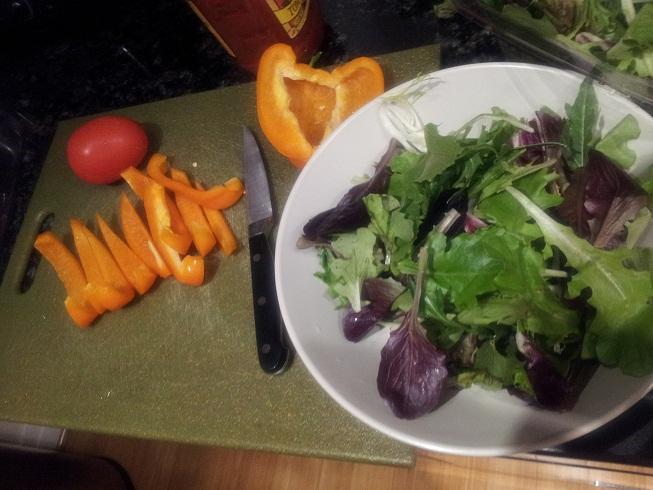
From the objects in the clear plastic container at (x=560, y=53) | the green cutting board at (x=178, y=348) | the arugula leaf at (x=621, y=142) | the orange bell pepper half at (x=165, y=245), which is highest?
the clear plastic container at (x=560, y=53)

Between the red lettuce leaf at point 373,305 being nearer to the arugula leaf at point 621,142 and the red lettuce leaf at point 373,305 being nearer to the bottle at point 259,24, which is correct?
the arugula leaf at point 621,142

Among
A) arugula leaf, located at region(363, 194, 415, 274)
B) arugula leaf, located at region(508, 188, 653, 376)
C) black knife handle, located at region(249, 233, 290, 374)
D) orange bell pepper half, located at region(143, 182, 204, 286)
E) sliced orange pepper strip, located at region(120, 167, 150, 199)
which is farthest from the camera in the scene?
sliced orange pepper strip, located at region(120, 167, 150, 199)

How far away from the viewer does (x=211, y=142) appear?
3.40 ft

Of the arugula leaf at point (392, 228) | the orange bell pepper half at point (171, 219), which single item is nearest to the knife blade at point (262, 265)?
the orange bell pepper half at point (171, 219)

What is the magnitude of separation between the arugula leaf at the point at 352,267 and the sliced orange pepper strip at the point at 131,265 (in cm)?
38

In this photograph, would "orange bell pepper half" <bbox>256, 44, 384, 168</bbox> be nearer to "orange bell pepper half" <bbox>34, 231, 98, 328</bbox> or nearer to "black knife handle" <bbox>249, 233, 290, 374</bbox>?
"black knife handle" <bbox>249, 233, 290, 374</bbox>

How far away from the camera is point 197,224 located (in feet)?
2.98

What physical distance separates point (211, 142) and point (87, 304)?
0.36 m

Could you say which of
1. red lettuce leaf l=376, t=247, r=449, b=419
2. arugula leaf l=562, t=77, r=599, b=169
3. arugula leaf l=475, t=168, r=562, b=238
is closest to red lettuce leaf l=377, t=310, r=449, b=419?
red lettuce leaf l=376, t=247, r=449, b=419

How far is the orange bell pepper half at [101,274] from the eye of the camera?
0.91 metres

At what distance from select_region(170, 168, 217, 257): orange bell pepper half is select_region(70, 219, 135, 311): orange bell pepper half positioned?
139mm

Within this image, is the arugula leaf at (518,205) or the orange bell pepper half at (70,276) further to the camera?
the orange bell pepper half at (70,276)

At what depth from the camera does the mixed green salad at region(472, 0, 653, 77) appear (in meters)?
0.55

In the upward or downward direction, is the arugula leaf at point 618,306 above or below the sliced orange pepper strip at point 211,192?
above
